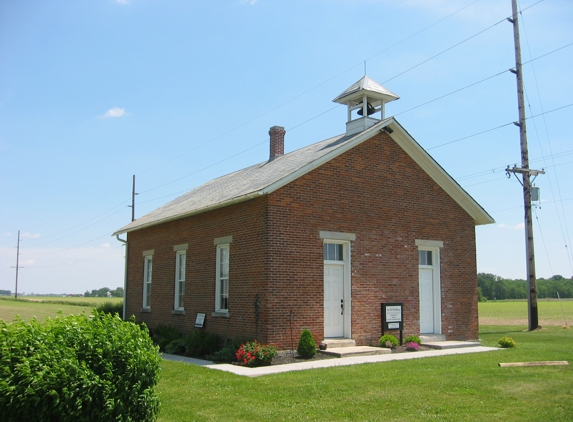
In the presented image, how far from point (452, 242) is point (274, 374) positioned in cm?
899

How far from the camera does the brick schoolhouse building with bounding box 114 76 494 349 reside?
46.8 ft

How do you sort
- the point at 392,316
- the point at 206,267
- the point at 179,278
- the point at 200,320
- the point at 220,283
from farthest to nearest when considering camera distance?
the point at 179,278, the point at 206,267, the point at 200,320, the point at 220,283, the point at 392,316

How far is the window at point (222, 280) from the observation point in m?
15.9

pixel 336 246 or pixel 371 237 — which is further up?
pixel 371 237

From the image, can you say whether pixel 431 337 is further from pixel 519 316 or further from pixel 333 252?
pixel 519 316

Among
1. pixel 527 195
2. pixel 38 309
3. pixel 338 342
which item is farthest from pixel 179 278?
pixel 38 309

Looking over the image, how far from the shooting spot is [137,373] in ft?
21.5

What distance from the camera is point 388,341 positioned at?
50.7ft

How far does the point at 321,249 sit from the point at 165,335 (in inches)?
248

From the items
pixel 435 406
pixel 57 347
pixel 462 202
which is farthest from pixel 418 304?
pixel 57 347

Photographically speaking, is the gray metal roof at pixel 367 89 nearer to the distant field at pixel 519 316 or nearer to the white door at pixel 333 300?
the white door at pixel 333 300

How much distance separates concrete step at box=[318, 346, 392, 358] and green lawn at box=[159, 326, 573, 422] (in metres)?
1.66

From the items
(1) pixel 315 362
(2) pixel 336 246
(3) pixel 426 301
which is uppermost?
(2) pixel 336 246

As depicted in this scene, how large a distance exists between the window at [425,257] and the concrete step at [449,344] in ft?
7.98
